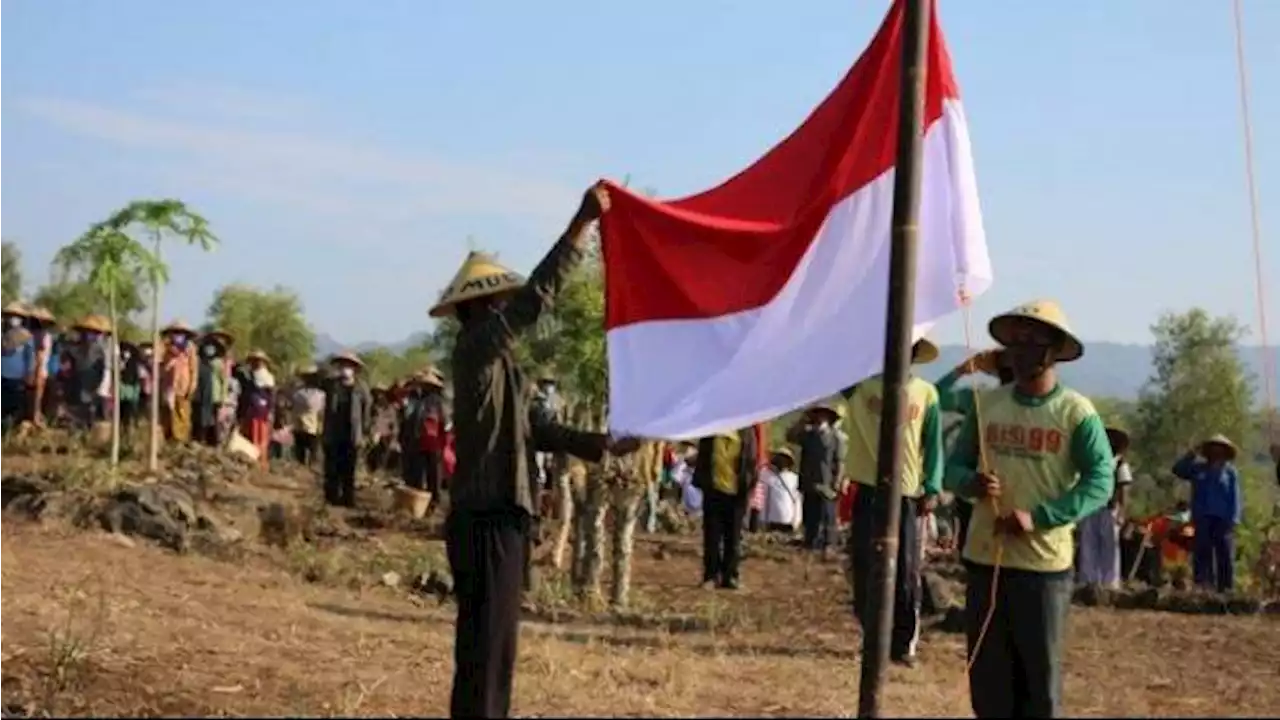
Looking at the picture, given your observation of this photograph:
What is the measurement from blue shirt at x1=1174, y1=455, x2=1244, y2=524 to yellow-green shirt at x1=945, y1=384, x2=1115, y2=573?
406 inches

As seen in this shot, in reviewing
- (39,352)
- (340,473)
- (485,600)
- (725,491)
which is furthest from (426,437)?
(485,600)

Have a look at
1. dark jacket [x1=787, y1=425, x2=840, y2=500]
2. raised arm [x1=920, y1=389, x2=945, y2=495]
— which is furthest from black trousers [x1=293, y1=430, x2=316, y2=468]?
raised arm [x1=920, y1=389, x2=945, y2=495]

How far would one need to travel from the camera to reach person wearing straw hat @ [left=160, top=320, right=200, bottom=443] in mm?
21812

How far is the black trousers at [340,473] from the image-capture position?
2020 cm

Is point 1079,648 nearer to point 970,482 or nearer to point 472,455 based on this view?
point 970,482

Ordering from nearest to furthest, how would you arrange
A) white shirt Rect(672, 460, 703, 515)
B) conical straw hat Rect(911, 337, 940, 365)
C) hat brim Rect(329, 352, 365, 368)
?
1. conical straw hat Rect(911, 337, 940, 365)
2. hat brim Rect(329, 352, 365, 368)
3. white shirt Rect(672, 460, 703, 515)

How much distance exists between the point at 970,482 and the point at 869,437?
3028mm

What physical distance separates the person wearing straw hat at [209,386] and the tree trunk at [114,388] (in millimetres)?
1520

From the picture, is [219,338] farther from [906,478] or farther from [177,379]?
[906,478]

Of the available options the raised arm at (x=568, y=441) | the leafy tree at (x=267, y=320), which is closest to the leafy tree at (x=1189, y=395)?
the leafy tree at (x=267, y=320)

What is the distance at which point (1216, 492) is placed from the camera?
16500 millimetres

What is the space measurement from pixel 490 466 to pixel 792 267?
1977 millimetres

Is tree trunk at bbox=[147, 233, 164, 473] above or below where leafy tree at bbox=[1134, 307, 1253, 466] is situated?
below

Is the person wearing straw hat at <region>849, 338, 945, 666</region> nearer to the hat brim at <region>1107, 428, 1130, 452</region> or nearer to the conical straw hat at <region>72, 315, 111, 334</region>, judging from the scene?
the hat brim at <region>1107, 428, 1130, 452</region>
